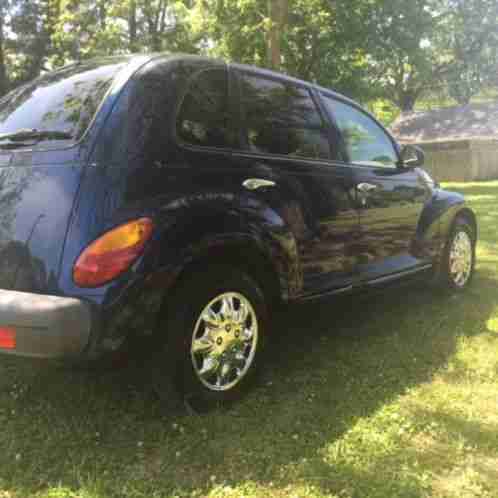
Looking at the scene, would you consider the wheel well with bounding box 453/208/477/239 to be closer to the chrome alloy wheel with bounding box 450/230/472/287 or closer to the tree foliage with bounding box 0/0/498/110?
the chrome alloy wheel with bounding box 450/230/472/287

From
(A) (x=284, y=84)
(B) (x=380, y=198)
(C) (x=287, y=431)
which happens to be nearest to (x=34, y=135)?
(A) (x=284, y=84)

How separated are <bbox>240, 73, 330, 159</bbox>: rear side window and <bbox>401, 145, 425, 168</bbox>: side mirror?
116 cm

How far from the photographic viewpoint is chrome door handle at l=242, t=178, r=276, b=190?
9.53 feet

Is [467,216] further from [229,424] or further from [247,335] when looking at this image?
[229,424]

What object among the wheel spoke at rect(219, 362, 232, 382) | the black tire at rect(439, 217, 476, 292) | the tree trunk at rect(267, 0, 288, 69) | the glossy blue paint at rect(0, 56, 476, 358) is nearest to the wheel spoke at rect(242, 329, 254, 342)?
the wheel spoke at rect(219, 362, 232, 382)

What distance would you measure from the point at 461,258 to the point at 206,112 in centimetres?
332

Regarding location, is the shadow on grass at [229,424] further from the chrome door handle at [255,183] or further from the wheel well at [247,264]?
the chrome door handle at [255,183]

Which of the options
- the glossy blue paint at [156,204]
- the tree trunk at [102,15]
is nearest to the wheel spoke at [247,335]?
the glossy blue paint at [156,204]

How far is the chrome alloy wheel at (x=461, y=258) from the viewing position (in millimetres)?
5083

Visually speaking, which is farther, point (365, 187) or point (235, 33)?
point (235, 33)

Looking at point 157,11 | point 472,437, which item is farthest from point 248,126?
point 157,11

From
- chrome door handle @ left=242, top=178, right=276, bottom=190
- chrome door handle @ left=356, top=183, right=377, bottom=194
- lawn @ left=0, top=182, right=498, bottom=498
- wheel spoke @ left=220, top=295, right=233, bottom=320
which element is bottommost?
lawn @ left=0, top=182, right=498, bottom=498

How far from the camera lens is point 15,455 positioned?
7.97 ft

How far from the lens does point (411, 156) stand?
4.61 metres
